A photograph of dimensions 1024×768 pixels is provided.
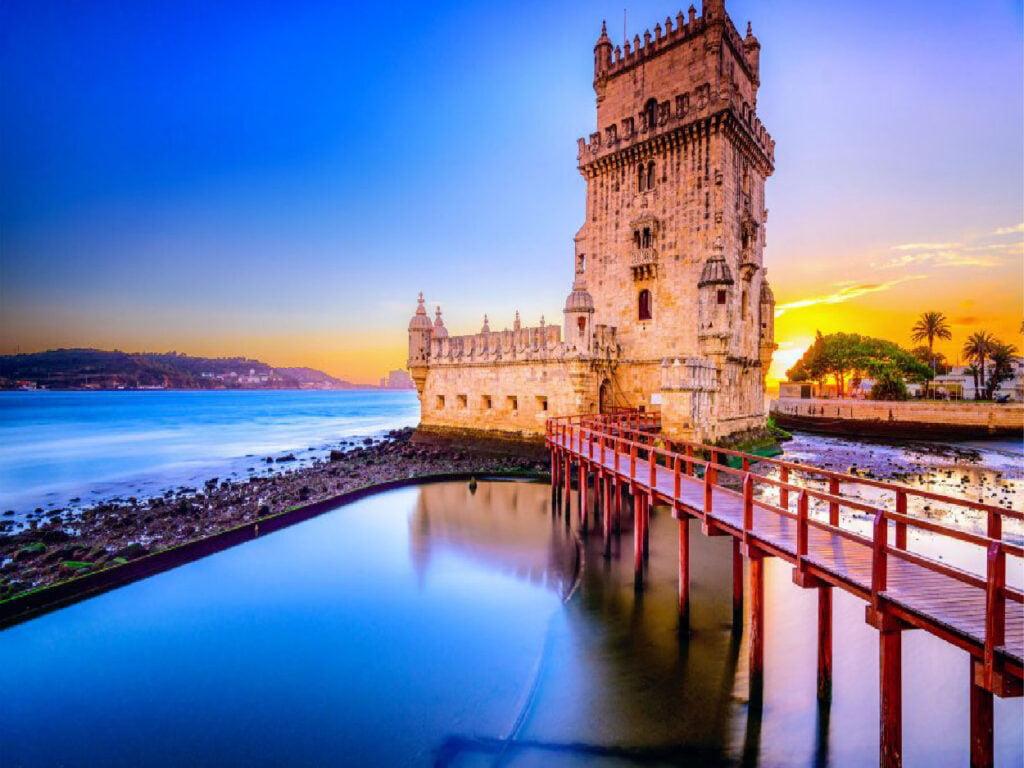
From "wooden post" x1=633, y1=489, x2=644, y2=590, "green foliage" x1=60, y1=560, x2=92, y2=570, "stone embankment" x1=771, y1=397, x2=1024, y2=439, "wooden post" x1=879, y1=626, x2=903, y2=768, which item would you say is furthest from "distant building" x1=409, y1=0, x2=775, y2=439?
"stone embankment" x1=771, y1=397, x2=1024, y2=439

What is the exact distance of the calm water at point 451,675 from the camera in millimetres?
6406

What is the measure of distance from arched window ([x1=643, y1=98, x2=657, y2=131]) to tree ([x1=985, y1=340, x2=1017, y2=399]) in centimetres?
4844

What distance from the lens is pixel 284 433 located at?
5328 cm

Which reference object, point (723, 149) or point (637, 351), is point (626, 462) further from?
point (723, 149)

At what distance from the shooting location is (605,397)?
75.7 ft

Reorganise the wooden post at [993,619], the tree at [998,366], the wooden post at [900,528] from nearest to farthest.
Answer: the wooden post at [993,619] → the wooden post at [900,528] → the tree at [998,366]

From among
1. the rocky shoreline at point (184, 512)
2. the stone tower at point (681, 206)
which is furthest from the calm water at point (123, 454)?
the stone tower at point (681, 206)

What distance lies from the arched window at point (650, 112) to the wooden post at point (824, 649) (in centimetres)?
2101

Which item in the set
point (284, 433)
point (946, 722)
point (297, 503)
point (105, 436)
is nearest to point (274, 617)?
point (297, 503)

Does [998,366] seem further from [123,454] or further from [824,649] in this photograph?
[123,454]

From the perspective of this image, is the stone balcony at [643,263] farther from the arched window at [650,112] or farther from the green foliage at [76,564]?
the green foliage at [76,564]

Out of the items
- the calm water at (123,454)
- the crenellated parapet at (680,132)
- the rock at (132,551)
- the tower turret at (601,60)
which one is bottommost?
the calm water at (123,454)

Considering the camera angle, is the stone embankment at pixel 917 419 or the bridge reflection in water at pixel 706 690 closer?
the bridge reflection in water at pixel 706 690

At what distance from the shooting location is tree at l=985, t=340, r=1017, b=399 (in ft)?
159
